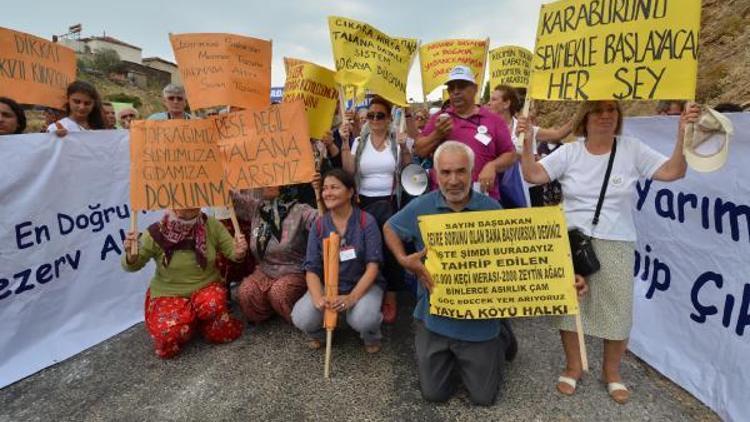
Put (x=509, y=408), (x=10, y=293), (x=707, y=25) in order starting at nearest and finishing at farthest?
(x=509, y=408) < (x=10, y=293) < (x=707, y=25)

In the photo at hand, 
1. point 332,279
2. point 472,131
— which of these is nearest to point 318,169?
point 332,279

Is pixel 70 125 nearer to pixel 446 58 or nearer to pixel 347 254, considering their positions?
pixel 347 254

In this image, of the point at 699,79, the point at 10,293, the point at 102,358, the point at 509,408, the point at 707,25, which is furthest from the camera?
the point at 707,25

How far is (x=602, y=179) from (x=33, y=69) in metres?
4.95

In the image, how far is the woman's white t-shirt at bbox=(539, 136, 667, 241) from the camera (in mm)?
2689

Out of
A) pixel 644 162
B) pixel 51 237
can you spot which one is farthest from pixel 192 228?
pixel 644 162

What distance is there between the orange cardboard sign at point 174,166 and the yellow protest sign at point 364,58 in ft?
4.43

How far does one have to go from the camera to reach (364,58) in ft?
13.0

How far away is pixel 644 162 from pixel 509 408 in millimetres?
1861

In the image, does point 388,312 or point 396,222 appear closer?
point 396,222

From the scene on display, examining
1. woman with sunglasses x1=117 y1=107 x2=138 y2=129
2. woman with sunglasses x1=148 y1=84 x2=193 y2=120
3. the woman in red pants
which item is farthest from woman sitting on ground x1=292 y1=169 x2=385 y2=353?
woman with sunglasses x1=117 y1=107 x2=138 y2=129

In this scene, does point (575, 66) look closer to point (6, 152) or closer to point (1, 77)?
point (6, 152)

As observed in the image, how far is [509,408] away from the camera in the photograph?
2.82 meters

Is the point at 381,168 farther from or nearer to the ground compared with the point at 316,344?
farther from the ground
